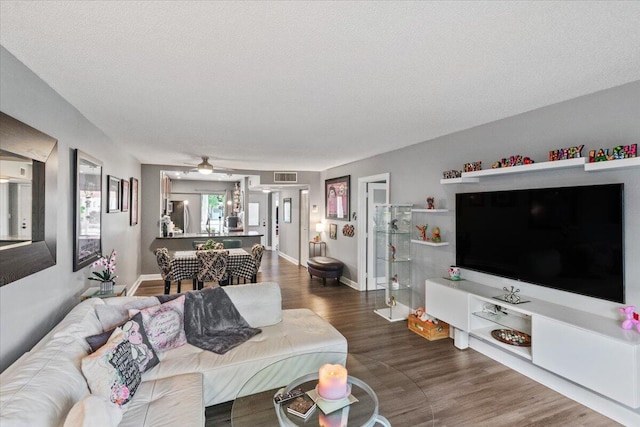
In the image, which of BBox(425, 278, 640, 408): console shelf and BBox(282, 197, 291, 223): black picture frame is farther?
BBox(282, 197, 291, 223): black picture frame

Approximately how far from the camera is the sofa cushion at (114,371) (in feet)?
5.63

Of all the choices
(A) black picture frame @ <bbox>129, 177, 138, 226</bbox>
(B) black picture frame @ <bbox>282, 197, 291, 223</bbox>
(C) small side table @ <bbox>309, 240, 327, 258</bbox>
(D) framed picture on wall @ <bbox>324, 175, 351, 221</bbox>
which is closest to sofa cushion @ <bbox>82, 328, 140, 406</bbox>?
(A) black picture frame @ <bbox>129, 177, 138, 226</bbox>

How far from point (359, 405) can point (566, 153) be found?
2.60 meters

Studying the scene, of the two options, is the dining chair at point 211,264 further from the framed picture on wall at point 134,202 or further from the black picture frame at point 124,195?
the framed picture on wall at point 134,202

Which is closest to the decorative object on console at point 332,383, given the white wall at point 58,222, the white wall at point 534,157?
the white wall at point 58,222

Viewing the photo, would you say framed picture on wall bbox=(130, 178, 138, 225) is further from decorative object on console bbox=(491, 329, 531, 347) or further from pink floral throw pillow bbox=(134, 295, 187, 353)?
decorative object on console bbox=(491, 329, 531, 347)

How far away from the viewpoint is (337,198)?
6.83 meters

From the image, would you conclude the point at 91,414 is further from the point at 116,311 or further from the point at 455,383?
the point at 455,383

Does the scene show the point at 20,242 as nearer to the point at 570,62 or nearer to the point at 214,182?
the point at 570,62

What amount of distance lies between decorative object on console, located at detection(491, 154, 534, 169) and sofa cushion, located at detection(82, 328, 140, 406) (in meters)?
3.53

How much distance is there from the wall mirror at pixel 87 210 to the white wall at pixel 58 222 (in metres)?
0.07

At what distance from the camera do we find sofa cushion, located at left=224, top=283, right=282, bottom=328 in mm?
3027

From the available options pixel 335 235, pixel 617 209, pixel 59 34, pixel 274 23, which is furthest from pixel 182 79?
pixel 335 235

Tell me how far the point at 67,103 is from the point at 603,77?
14.0 feet
